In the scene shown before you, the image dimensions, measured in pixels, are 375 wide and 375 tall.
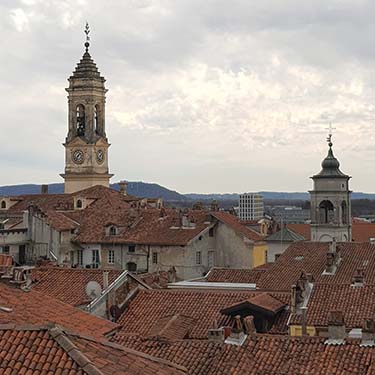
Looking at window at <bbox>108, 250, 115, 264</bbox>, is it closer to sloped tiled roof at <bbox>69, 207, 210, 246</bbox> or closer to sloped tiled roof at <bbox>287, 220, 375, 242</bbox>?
sloped tiled roof at <bbox>69, 207, 210, 246</bbox>

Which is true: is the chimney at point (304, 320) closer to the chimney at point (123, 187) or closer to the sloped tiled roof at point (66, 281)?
the sloped tiled roof at point (66, 281)

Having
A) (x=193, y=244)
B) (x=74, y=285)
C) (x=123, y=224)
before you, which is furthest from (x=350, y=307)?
(x=123, y=224)

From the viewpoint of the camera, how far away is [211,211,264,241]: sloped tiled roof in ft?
215

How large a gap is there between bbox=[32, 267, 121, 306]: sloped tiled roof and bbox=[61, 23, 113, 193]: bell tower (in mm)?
52768

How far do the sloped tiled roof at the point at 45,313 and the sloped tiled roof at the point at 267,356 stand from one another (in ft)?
3.25

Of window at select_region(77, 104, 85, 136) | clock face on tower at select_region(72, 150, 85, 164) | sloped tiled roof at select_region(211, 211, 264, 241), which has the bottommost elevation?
sloped tiled roof at select_region(211, 211, 264, 241)

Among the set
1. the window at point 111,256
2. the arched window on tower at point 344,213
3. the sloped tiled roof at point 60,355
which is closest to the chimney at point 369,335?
the sloped tiled roof at point 60,355

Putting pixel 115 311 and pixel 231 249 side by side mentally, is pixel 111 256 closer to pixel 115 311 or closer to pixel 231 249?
pixel 231 249

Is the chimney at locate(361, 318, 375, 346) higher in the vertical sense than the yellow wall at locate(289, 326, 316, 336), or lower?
higher

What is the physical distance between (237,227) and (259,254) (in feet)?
8.56

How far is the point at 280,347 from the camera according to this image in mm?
22844

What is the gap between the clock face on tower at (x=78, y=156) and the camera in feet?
299

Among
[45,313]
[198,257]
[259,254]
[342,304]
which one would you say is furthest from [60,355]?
[259,254]

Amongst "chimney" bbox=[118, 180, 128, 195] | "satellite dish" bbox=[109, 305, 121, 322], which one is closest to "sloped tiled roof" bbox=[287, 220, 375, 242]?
"chimney" bbox=[118, 180, 128, 195]
